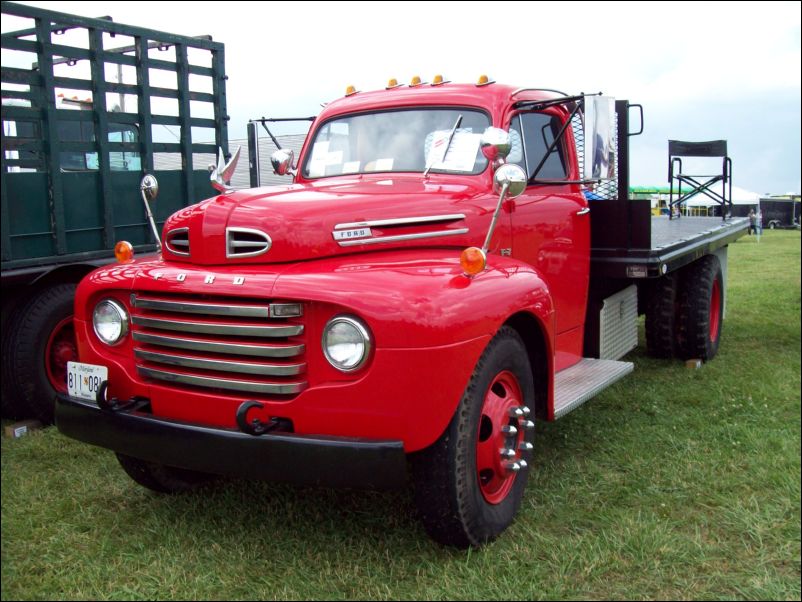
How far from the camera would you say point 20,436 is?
17.7 feet

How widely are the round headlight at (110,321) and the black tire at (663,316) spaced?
459 cm

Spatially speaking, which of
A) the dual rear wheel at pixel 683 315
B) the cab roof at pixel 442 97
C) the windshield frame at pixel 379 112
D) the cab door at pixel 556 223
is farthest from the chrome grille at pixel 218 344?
the dual rear wheel at pixel 683 315

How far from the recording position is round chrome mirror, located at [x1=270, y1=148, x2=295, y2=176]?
5.12m

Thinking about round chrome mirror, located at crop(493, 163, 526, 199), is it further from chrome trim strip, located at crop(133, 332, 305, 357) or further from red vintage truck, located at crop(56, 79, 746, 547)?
Answer: chrome trim strip, located at crop(133, 332, 305, 357)

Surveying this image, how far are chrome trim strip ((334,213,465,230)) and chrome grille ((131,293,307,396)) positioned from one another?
1.94 feet

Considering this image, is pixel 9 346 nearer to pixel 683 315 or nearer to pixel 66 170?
pixel 66 170

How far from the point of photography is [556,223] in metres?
4.87

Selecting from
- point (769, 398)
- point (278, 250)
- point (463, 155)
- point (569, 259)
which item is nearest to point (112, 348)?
point (278, 250)

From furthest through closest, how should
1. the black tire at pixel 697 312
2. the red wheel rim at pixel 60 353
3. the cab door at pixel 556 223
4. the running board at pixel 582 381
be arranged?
1. the black tire at pixel 697 312
2. the red wheel rim at pixel 60 353
3. the cab door at pixel 556 223
4. the running board at pixel 582 381

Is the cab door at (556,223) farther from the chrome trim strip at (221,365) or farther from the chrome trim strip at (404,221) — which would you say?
the chrome trim strip at (221,365)

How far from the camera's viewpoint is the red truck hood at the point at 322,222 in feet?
11.6

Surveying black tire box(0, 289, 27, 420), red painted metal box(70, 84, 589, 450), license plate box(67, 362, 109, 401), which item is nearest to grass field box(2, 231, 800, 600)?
black tire box(0, 289, 27, 420)

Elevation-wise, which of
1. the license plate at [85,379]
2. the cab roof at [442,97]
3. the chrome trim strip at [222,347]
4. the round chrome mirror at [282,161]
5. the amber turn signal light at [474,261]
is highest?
the cab roof at [442,97]

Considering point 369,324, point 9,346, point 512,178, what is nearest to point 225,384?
point 369,324
